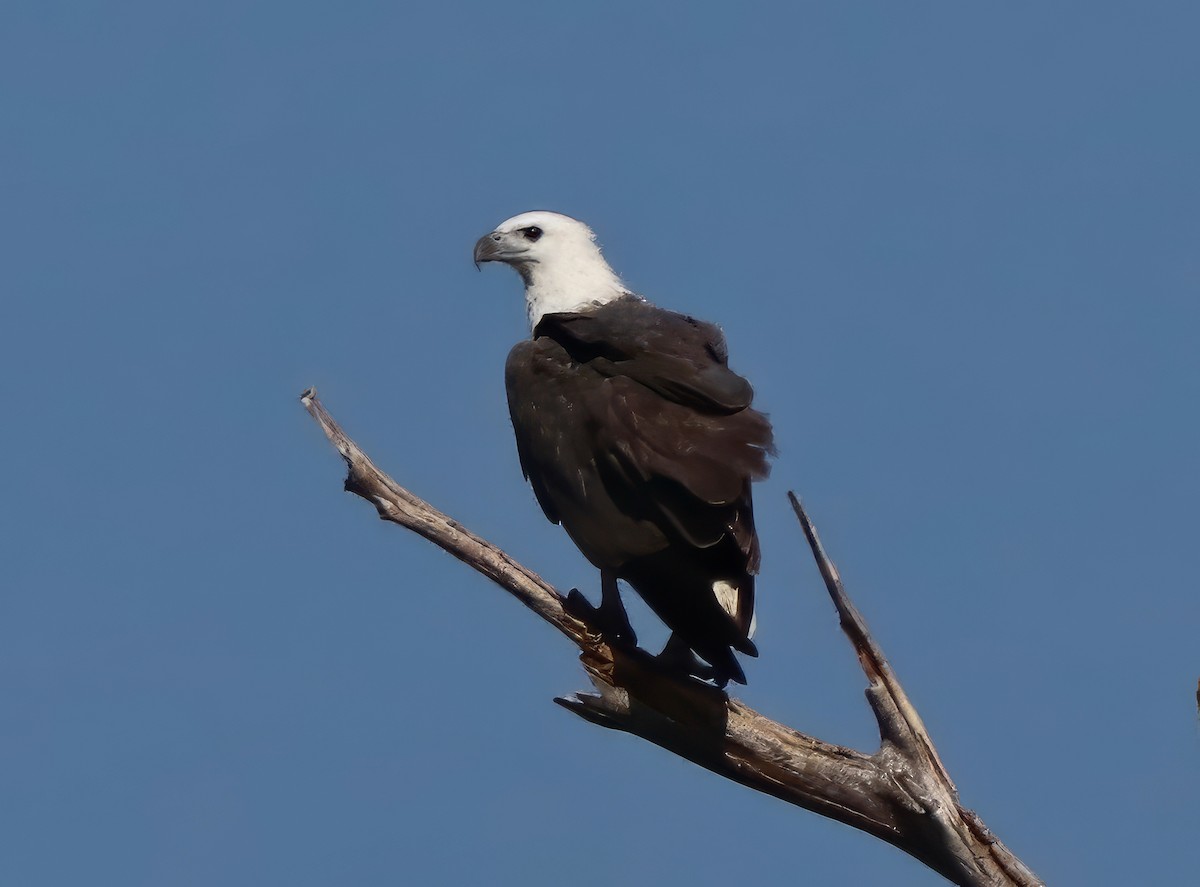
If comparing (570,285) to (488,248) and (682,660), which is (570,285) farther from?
(682,660)

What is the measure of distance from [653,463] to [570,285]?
7.61 ft

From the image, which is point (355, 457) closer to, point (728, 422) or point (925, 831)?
point (728, 422)

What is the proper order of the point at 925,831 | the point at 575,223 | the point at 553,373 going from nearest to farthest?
the point at 925,831
the point at 553,373
the point at 575,223

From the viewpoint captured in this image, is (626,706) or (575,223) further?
(575,223)

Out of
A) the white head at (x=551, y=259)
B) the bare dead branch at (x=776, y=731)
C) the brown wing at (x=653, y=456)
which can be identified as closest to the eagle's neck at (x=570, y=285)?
the white head at (x=551, y=259)

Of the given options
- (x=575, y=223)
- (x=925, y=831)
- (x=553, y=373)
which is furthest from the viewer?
(x=575, y=223)

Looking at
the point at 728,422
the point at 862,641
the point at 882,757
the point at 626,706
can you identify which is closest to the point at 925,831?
the point at 882,757

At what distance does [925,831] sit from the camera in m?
5.82

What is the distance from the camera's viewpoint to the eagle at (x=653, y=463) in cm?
604

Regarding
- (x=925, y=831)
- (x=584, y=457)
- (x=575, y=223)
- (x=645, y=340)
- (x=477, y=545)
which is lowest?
(x=925, y=831)

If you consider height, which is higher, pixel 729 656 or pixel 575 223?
pixel 575 223

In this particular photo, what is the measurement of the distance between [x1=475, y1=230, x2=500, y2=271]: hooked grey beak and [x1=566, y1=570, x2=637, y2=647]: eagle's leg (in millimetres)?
2637

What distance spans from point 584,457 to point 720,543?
698 mm

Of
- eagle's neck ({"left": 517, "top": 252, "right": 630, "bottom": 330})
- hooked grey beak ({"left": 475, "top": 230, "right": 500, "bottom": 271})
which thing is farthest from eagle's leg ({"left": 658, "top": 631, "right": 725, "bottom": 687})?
hooked grey beak ({"left": 475, "top": 230, "right": 500, "bottom": 271})
